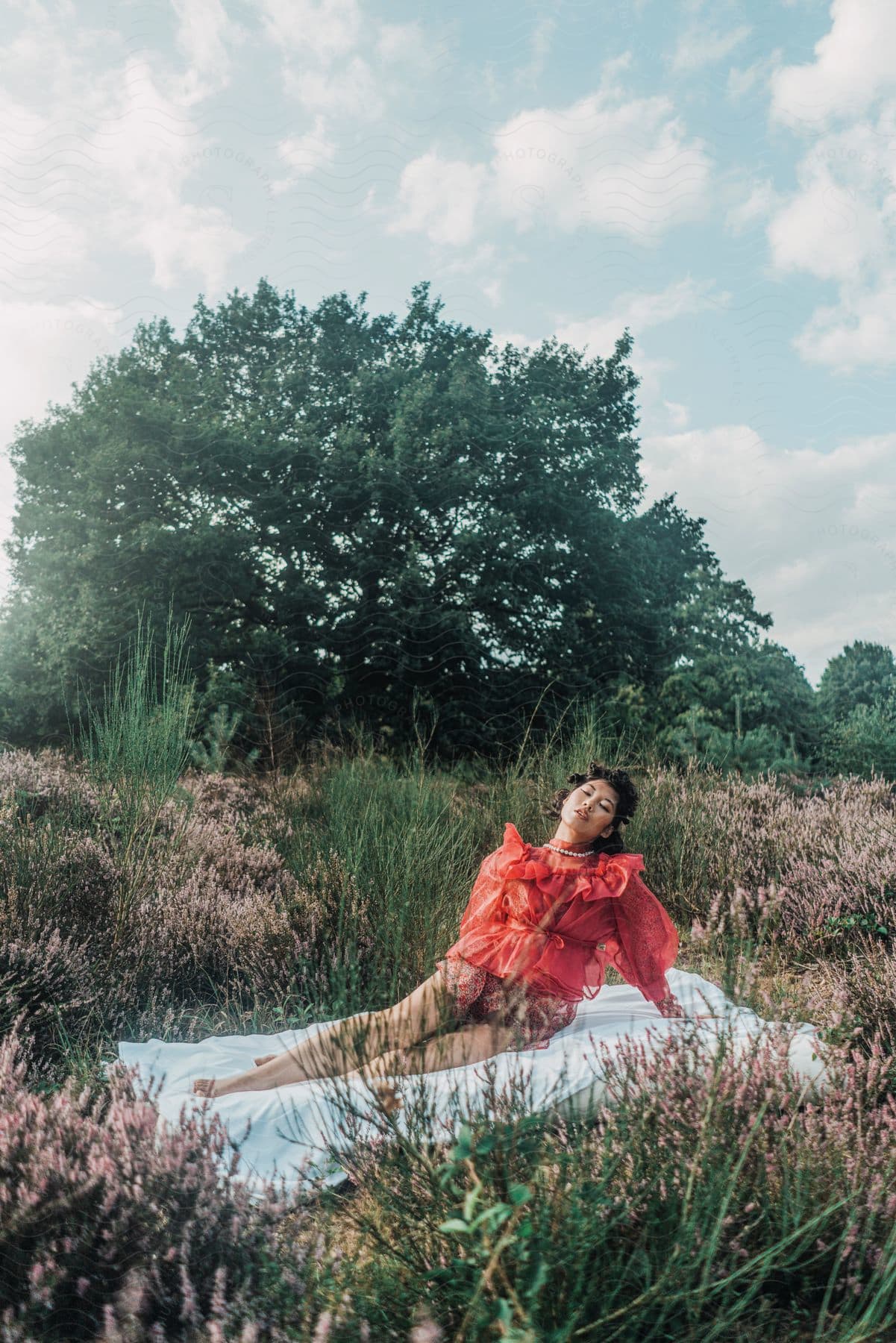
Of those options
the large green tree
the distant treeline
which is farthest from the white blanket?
the large green tree

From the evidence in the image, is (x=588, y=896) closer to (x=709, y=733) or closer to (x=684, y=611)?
(x=709, y=733)

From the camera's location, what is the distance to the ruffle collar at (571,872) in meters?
3.22

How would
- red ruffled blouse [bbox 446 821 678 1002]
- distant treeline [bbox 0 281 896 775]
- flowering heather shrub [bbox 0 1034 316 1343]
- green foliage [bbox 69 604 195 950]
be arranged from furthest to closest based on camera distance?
distant treeline [bbox 0 281 896 775] < green foliage [bbox 69 604 195 950] < red ruffled blouse [bbox 446 821 678 1002] < flowering heather shrub [bbox 0 1034 316 1343]

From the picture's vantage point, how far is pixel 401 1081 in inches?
78.1

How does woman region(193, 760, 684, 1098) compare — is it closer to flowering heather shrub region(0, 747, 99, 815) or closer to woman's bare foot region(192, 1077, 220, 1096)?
woman's bare foot region(192, 1077, 220, 1096)

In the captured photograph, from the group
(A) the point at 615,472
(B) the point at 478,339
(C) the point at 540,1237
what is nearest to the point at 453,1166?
(C) the point at 540,1237

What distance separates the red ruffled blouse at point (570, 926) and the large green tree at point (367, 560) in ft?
31.9

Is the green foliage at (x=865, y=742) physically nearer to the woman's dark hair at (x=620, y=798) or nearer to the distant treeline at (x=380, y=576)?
the distant treeline at (x=380, y=576)

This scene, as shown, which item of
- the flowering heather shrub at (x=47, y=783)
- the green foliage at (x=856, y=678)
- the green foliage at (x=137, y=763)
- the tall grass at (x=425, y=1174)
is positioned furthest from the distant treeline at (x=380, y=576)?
the tall grass at (x=425, y=1174)

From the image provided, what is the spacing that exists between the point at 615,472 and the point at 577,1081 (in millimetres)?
14008

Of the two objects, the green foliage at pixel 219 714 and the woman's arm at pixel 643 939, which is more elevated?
the green foliage at pixel 219 714

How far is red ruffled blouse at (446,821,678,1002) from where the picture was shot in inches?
127

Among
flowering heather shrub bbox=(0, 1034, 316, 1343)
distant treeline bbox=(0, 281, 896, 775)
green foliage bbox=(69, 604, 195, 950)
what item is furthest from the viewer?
distant treeline bbox=(0, 281, 896, 775)

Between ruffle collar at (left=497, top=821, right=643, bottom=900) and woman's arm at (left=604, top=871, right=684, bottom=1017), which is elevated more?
ruffle collar at (left=497, top=821, right=643, bottom=900)
